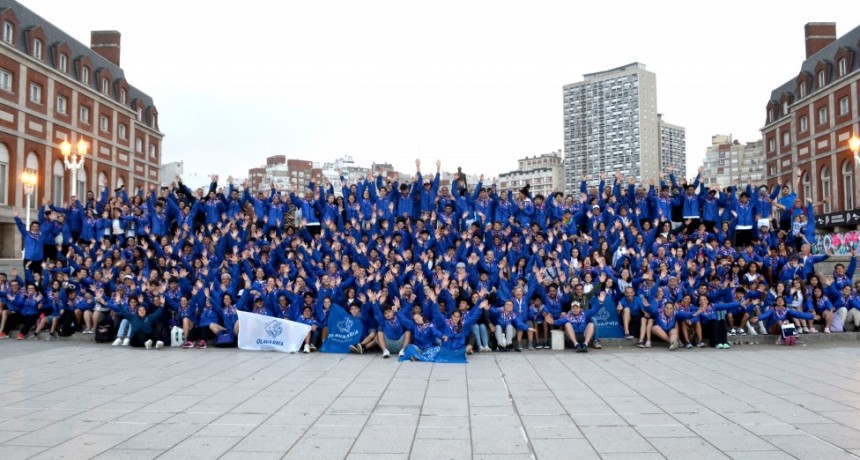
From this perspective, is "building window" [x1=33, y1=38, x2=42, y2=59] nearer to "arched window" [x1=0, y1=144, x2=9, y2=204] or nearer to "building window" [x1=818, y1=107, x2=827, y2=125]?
"arched window" [x1=0, y1=144, x2=9, y2=204]

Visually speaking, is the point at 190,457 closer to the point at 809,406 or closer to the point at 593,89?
the point at 809,406

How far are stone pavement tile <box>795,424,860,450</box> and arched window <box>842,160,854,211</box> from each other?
43785mm

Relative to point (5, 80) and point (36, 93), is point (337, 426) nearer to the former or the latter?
point (5, 80)

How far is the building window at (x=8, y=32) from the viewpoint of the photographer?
33.0 m

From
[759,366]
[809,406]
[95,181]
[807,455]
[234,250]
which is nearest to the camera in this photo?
[807,455]

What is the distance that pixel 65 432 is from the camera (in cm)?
610

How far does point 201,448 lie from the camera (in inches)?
220

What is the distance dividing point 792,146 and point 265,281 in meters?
51.5

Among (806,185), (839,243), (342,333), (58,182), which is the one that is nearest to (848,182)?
(806,185)

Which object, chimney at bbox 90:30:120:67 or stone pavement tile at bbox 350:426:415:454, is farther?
chimney at bbox 90:30:120:67

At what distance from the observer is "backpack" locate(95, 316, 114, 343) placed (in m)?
13.1

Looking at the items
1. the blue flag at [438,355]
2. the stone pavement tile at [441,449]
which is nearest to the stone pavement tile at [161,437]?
the stone pavement tile at [441,449]

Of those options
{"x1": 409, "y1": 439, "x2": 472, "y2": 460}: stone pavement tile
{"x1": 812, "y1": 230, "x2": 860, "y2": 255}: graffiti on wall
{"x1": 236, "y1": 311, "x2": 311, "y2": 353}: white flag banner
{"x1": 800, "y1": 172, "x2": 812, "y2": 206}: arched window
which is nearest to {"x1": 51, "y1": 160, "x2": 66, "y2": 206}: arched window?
{"x1": 236, "y1": 311, "x2": 311, "y2": 353}: white flag banner

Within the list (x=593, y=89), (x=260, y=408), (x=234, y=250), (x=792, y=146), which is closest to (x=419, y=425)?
(x=260, y=408)
